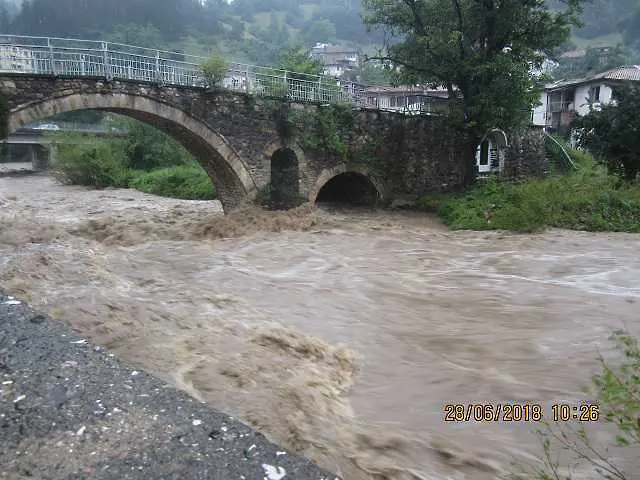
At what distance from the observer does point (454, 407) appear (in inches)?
165

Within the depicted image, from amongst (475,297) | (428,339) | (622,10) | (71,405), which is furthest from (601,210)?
(622,10)

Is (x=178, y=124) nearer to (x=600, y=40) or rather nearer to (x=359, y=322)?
(x=359, y=322)

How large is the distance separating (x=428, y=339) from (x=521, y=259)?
208 inches

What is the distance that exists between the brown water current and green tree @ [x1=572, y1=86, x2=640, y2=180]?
3.64m

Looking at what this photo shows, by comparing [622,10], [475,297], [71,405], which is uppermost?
[622,10]

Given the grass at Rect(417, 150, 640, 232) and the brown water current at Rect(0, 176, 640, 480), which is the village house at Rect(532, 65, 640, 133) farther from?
the brown water current at Rect(0, 176, 640, 480)

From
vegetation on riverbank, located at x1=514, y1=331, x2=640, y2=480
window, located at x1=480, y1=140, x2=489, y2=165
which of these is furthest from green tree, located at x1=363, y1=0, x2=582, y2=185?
vegetation on riverbank, located at x1=514, y1=331, x2=640, y2=480

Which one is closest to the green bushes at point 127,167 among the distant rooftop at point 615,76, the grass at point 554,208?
the grass at point 554,208

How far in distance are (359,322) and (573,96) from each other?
32.0 meters

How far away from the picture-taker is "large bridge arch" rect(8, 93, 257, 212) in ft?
39.2

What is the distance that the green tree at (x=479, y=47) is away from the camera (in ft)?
52.0

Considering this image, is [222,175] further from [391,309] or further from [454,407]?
[454,407]

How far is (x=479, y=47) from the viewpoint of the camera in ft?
55.8
